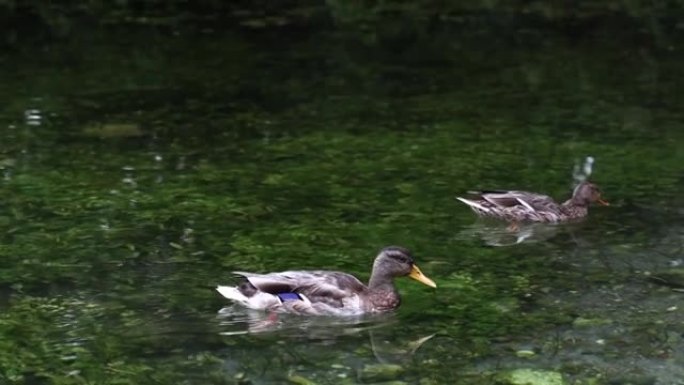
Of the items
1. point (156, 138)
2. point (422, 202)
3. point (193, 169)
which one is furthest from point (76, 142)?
point (422, 202)

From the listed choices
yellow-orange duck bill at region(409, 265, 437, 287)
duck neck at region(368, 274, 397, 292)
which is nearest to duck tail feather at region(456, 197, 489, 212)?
yellow-orange duck bill at region(409, 265, 437, 287)

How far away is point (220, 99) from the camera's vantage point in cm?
1514

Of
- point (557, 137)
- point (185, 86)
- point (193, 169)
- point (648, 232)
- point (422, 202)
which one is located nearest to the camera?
point (648, 232)

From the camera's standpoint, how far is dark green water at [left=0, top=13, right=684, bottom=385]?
299 inches

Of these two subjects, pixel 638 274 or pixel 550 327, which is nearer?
pixel 550 327

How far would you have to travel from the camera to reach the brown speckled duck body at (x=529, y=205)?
1023 cm

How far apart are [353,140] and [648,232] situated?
3794mm

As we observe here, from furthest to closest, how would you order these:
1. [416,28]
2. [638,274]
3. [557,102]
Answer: [416,28]
[557,102]
[638,274]

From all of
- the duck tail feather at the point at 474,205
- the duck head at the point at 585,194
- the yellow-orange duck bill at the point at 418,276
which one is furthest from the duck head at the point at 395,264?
the duck head at the point at 585,194

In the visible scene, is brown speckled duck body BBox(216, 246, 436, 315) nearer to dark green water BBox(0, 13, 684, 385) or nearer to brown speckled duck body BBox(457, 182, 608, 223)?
dark green water BBox(0, 13, 684, 385)

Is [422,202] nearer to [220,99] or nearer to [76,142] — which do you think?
[76,142]

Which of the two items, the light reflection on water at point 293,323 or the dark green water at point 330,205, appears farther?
the light reflection on water at point 293,323

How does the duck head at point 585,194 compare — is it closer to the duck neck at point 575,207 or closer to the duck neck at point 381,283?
the duck neck at point 575,207

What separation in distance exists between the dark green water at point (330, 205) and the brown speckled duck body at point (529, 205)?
0.39 feet
